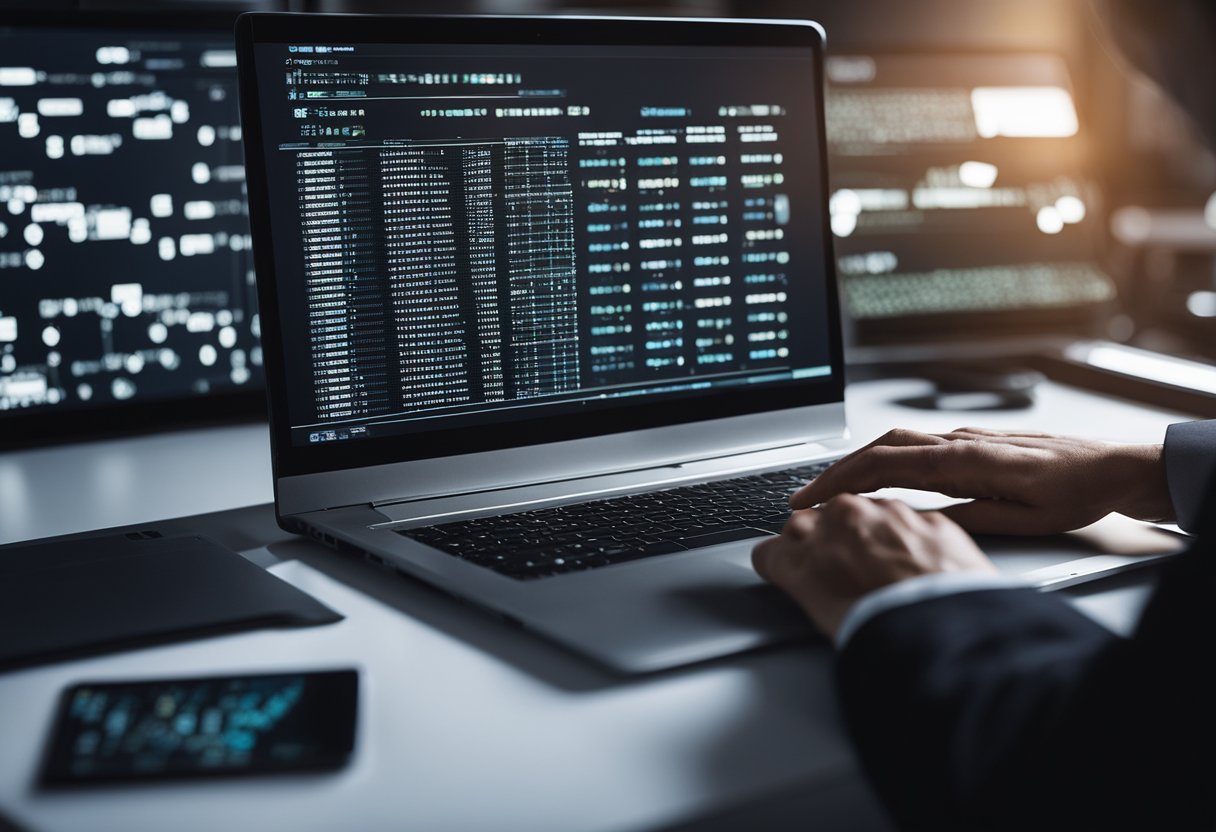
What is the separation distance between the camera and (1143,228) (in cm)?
411

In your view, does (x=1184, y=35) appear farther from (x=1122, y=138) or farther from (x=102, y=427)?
(x=1122, y=138)

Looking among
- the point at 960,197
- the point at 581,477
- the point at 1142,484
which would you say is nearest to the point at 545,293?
the point at 581,477

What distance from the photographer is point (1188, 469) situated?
33.1 inches

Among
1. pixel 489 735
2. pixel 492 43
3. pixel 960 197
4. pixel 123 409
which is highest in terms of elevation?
pixel 492 43

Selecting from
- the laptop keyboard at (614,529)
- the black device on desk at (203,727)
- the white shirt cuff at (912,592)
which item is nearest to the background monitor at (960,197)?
the laptop keyboard at (614,529)

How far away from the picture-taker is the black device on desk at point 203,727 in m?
0.49

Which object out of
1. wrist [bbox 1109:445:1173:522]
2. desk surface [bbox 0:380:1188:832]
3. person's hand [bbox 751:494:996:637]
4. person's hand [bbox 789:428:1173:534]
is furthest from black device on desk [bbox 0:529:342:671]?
wrist [bbox 1109:445:1173:522]

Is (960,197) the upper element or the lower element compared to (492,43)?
lower

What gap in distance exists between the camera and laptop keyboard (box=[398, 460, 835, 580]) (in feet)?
2.43

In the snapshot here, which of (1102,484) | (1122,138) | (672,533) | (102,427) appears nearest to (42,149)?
(102,427)

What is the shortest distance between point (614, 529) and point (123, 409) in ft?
2.01

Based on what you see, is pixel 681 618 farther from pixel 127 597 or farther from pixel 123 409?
pixel 123 409

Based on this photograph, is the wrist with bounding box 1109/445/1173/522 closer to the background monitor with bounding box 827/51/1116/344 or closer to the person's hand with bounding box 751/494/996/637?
the person's hand with bounding box 751/494/996/637

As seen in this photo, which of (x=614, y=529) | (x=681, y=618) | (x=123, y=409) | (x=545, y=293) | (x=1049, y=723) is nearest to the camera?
(x=1049, y=723)
